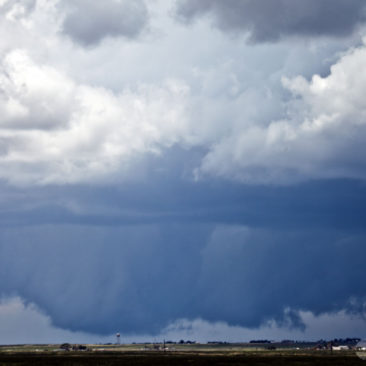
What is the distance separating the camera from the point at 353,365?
616ft

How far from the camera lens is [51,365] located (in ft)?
654

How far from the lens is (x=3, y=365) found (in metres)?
198

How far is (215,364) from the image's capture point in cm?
19800

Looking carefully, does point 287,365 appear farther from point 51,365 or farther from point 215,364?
point 51,365

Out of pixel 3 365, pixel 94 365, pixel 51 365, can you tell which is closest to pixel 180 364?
pixel 94 365

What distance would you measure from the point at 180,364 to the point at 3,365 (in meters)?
50.8

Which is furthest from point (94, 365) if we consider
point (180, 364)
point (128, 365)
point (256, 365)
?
point (256, 365)

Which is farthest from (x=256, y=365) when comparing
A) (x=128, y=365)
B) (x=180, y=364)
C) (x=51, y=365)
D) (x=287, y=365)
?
(x=51, y=365)

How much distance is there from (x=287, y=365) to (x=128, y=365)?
4488 cm

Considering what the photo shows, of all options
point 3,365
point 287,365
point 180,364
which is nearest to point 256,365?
point 287,365

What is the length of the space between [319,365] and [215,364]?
29062 mm

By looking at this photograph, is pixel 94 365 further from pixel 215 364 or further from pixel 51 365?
pixel 215 364

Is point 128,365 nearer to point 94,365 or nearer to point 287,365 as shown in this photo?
point 94,365

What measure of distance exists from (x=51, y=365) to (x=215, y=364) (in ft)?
154
